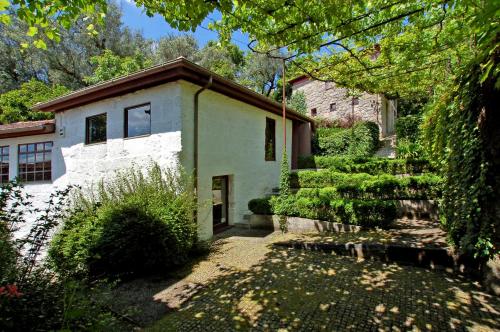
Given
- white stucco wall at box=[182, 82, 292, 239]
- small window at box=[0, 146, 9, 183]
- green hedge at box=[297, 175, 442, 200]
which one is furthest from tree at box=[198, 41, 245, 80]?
green hedge at box=[297, 175, 442, 200]

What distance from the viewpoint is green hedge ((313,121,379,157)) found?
16.7 meters

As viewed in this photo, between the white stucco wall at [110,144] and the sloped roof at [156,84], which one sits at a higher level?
the sloped roof at [156,84]

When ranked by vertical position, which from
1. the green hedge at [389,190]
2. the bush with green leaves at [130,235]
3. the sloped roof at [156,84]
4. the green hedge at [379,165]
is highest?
the sloped roof at [156,84]

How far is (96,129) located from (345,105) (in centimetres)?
1888

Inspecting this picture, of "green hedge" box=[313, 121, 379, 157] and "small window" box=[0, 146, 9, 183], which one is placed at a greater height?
"green hedge" box=[313, 121, 379, 157]

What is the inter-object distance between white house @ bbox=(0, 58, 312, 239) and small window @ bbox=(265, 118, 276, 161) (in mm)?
47

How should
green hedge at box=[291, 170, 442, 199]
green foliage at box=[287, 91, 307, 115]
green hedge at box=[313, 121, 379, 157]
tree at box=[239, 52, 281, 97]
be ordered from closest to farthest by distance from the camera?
green hedge at box=[291, 170, 442, 199] → green hedge at box=[313, 121, 379, 157] → green foliage at box=[287, 91, 307, 115] → tree at box=[239, 52, 281, 97]

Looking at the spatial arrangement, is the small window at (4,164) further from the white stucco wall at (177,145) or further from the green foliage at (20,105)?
the green foliage at (20,105)

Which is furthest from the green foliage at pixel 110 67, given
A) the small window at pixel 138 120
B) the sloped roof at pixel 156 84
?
the small window at pixel 138 120

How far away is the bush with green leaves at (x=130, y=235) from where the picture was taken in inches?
218

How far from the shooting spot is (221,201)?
31.1 feet

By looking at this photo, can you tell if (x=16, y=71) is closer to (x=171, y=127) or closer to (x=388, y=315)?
(x=171, y=127)

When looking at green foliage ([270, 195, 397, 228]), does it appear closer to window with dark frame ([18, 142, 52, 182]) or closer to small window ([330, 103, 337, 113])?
window with dark frame ([18, 142, 52, 182])

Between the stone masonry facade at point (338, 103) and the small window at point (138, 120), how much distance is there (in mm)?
15086
